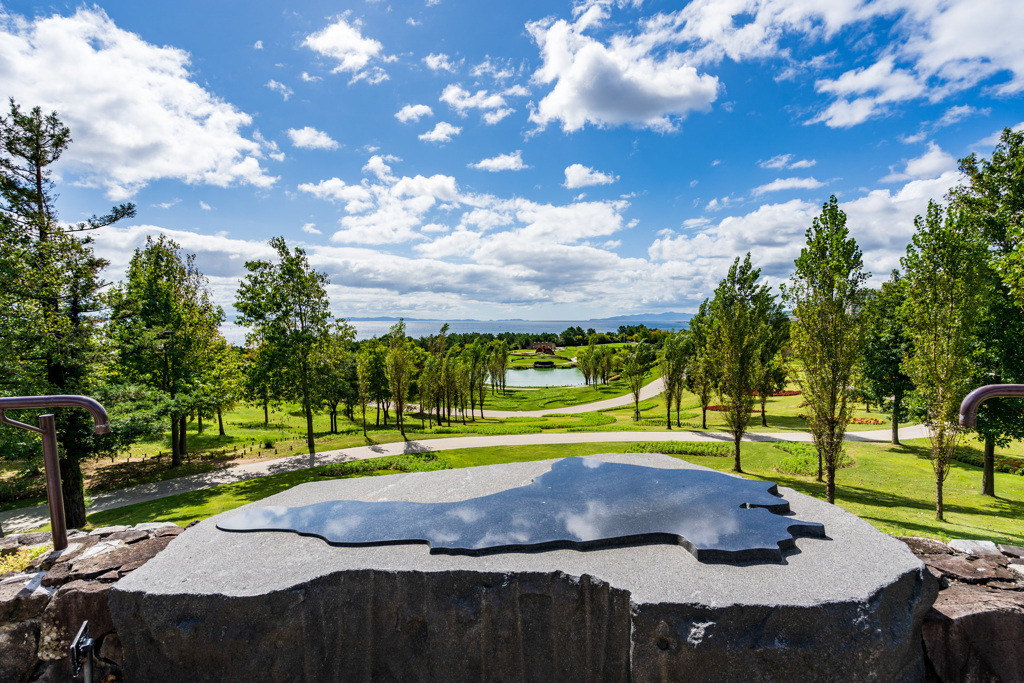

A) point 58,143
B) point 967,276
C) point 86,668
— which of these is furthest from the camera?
point 58,143

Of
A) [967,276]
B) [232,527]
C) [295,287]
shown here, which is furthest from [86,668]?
[967,276]

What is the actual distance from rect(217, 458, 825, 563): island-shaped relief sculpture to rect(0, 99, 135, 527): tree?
28.8ft

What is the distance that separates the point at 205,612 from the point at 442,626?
2513mm

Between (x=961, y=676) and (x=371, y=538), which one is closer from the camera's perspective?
(x=961, y=676)

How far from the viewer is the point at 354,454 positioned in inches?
727

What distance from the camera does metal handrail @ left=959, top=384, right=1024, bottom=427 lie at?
5.19 metres

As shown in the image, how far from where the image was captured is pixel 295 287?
59.9ft

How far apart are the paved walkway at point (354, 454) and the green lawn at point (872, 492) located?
1.12 metres

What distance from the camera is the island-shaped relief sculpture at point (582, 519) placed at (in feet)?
17.0

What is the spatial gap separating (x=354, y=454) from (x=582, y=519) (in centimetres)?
1496

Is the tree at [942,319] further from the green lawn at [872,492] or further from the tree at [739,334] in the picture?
the tree at [739,334]

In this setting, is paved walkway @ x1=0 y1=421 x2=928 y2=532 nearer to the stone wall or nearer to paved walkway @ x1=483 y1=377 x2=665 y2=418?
the stone wall

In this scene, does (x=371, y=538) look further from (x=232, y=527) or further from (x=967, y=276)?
(x=967, y=276)

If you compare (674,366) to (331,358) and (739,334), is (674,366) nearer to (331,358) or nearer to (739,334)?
(739,334)
